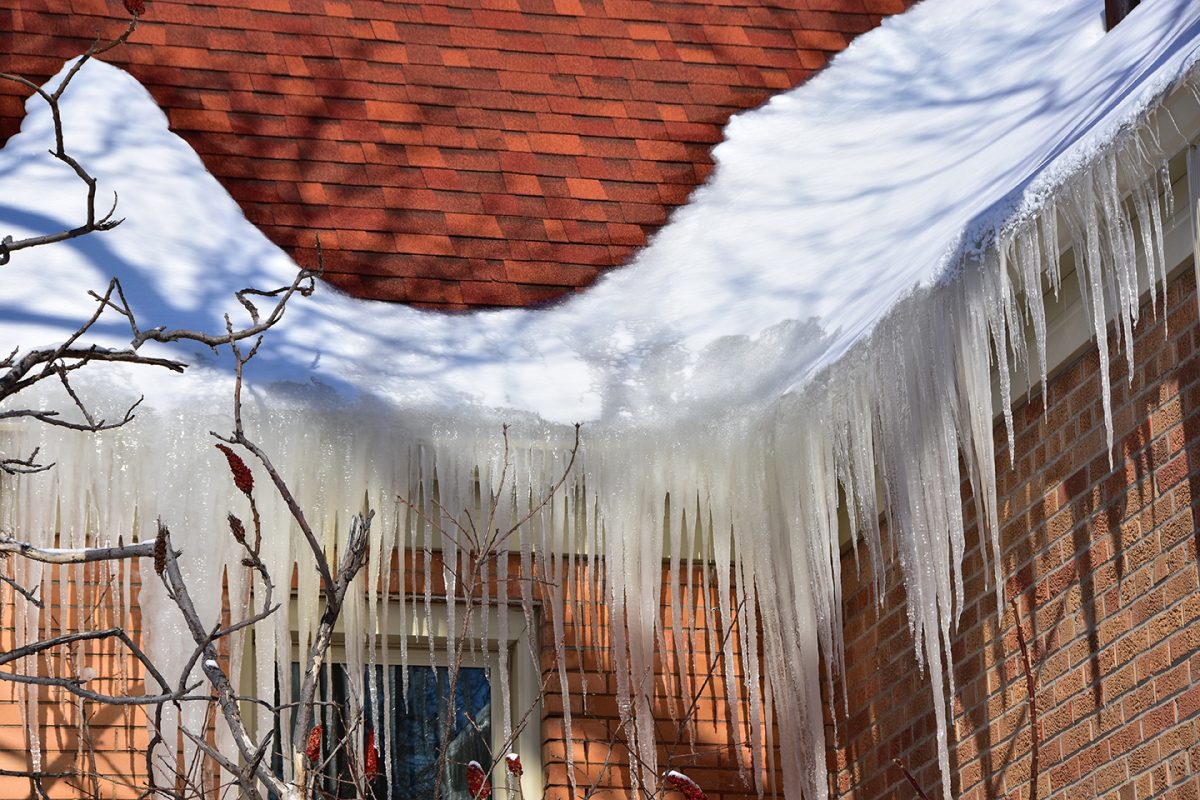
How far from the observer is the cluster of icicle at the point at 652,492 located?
16.4ft

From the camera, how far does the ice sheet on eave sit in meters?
5.61

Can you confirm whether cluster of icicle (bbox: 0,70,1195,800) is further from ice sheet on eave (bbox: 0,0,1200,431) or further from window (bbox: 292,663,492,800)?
window (bbox: 292,663,492,800)

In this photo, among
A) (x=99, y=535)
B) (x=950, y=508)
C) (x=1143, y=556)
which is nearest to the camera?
(x=1143, y=556)

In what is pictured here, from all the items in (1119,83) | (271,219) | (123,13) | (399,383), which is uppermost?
(123,13)

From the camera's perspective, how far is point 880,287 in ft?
18.2

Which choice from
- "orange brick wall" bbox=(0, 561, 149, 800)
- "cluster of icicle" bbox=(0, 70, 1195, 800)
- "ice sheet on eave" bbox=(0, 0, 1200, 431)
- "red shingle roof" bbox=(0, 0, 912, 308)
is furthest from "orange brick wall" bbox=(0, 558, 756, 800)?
"red shingle roof" bbox=(0, 0, 912, 308)

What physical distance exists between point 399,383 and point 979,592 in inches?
76.1

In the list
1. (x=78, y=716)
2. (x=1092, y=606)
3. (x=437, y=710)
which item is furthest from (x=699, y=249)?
(x=78, y=716)

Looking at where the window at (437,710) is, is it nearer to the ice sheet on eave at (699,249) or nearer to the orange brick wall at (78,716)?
the orange brick wall at (78,716)

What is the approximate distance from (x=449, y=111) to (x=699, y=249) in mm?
1201

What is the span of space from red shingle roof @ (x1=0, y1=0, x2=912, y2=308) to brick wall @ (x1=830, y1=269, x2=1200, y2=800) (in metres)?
1.98

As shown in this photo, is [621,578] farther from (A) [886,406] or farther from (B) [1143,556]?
(B) [1143,556]

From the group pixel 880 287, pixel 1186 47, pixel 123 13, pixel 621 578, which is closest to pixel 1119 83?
pixel 1186 47

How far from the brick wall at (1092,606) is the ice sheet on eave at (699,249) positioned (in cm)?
61
